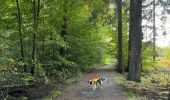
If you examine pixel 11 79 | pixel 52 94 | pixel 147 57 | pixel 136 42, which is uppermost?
pixel 136 42

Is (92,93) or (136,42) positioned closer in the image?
(92,93)

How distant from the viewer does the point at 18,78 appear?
13.8 meters

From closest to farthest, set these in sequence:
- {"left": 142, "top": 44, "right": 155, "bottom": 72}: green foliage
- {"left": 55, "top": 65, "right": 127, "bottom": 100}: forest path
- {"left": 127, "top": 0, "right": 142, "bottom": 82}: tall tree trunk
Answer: {"left": 55, "top": 65, "right": 127, "bottom": 100}: forest path < {"left": 127, "top": 0, "right": 142, "bottom": 82}: tall tree trunk < {"left": 142, "top": 44, "right": 155, "bottom": 72}: green foliage

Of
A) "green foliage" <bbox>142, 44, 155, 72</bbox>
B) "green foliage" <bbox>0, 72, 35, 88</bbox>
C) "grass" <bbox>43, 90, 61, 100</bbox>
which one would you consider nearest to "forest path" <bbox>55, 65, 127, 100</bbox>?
"grass" <bbox>43, 90, 61, 100</bbox>

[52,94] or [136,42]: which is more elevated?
[136,42]

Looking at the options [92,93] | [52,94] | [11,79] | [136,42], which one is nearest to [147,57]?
[136,42]

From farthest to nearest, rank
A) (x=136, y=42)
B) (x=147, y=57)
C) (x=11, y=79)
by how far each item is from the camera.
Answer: (x=147, y=57) < (x=136, y=42) < (x=11, y=79)

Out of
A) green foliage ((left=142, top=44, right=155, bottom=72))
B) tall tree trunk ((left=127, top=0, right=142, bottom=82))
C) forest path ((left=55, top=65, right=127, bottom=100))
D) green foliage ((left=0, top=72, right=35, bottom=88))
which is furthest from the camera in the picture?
green foliage ((left=142, top=44, right=155, bottom=72))

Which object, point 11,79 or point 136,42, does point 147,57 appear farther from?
point 11,79

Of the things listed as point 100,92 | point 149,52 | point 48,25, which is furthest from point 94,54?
point 100,92

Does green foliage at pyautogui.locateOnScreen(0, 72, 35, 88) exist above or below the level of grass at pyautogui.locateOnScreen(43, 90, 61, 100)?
above

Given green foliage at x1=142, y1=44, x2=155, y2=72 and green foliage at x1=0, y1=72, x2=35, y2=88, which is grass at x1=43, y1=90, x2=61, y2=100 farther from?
green foliage at x1=142, y1=44, x2=155, y2=72

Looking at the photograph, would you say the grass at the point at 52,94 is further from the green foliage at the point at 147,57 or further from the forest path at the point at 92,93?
the green foliage at the point at 147,57

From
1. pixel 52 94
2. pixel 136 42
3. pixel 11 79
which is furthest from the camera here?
pixel 136 42
